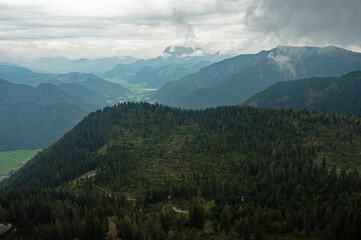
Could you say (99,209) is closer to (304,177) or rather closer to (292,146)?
(304,177)

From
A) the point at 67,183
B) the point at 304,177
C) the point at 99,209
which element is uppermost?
the point at 304,177

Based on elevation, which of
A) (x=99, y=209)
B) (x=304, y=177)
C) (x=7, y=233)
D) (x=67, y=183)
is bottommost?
(x=67, y=183)

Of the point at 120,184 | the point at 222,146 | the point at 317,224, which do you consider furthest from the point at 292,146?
the point at 120,184

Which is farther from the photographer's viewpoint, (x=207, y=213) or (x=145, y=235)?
(x=207, y=213)

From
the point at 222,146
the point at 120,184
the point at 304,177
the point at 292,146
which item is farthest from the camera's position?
the point at 222,146

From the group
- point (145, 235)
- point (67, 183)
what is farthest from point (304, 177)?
point (67, 183)

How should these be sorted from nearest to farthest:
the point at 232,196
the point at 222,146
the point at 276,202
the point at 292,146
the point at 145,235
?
the point at 145,235 → the point at 276,202 → the point at 232,196 → the point at 292,146 → the point at 222,146

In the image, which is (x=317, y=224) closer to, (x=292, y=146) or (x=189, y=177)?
(x=189, y=177)

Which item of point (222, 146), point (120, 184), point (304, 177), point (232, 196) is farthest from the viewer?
point (222, 146)

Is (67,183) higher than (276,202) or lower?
lower
